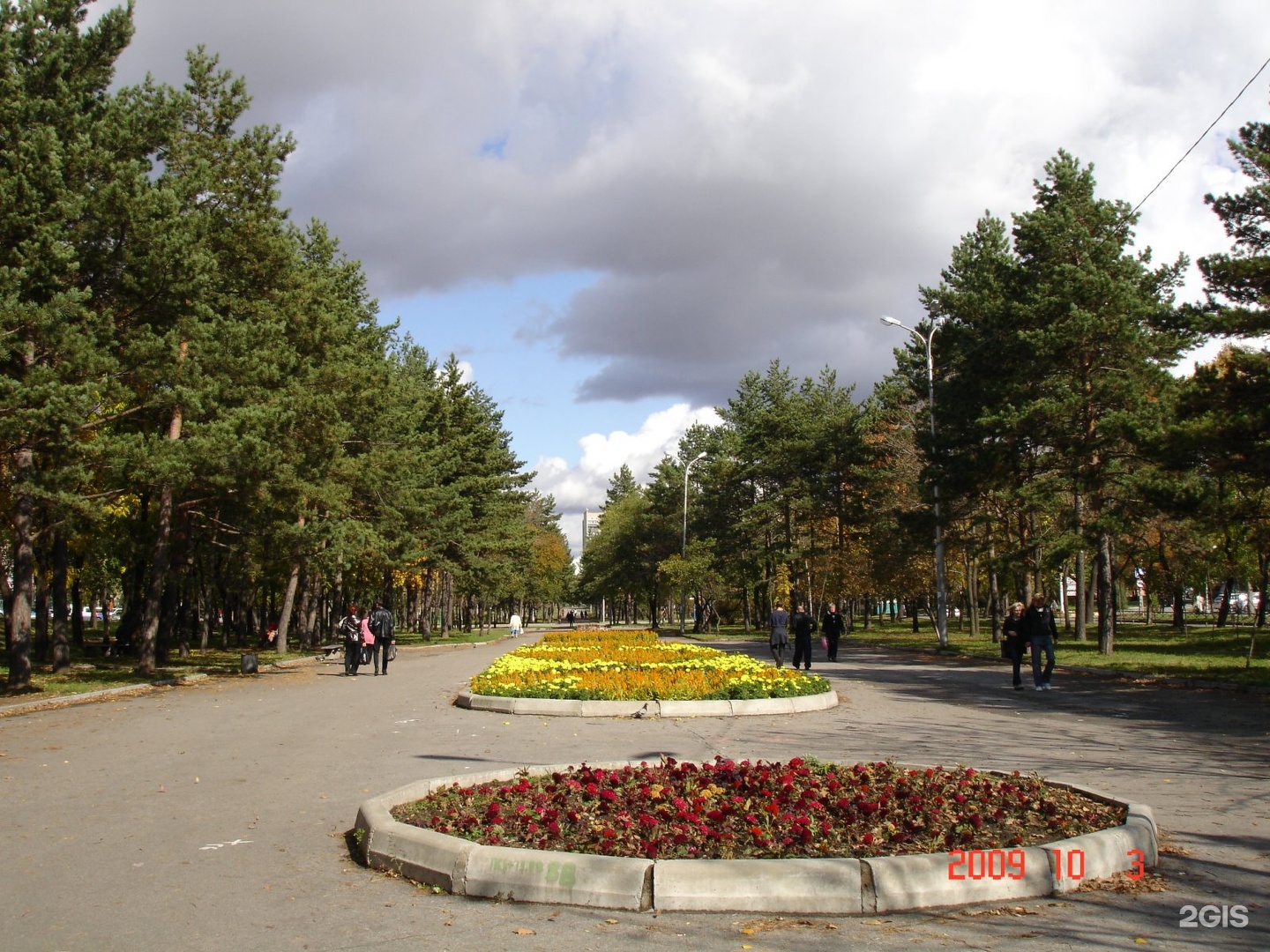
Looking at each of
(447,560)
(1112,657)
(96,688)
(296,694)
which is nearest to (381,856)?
(296,694)

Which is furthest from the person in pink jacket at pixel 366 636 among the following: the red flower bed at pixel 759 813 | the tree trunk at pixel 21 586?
the red flower bed at pixel 759 813

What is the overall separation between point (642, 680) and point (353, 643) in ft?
40.2

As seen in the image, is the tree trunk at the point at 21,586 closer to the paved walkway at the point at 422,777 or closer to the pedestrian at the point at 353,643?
the paved walkway at the point at 422,777

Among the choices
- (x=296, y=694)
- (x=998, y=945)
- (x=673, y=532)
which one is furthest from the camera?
(x=673, y=532)

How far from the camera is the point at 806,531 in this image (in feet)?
192

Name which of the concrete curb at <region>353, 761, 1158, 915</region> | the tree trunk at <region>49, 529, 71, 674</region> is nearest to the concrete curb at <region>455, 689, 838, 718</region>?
the concrete curb at <region>353, 761, 1158, 915</region>

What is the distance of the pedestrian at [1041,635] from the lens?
19.3 meters

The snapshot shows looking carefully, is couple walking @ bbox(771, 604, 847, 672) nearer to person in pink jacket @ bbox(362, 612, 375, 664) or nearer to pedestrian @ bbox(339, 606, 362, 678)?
person in pink jacket @ bbox(362, 612, 375, 664)

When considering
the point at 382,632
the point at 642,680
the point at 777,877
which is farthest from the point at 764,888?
the point at 382,632

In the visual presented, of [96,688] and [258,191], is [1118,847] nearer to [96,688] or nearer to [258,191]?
[96,688]

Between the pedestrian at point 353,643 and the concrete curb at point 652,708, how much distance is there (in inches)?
455

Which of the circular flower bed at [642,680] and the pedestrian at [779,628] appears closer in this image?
the circular flower bed at [642,680]

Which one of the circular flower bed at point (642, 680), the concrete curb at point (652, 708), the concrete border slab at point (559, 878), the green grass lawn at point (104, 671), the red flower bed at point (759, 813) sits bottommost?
the green grass lawn at point (104, 671)

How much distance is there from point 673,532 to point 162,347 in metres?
56.9
